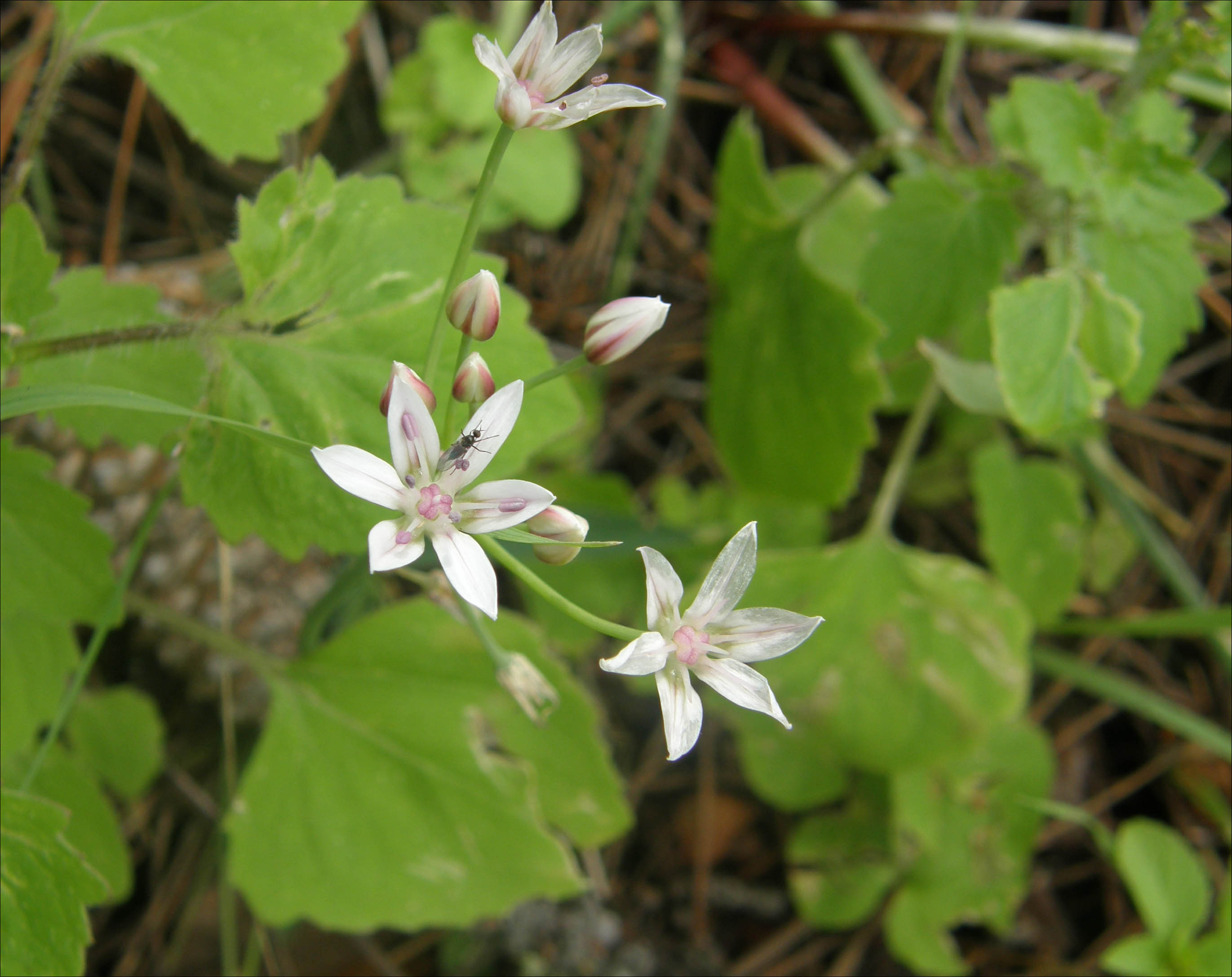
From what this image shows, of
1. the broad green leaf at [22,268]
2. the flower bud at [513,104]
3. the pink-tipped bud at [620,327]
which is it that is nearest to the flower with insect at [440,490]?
the pink-tipped bud at [620,327]

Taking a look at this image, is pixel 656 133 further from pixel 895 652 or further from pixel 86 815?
pixel 86 815

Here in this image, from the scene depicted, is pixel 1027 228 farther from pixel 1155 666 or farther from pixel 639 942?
pixel 639 942

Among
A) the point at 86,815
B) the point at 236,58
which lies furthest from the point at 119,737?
the point at 236,58

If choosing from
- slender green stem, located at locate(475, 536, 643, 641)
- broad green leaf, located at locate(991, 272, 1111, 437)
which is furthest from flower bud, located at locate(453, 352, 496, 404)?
broad green leaf, located at locate(991, 272, 1111, 437)

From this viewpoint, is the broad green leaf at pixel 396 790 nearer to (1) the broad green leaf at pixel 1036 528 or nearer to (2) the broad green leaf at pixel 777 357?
(2) the broad green leaf at pixel 777 357

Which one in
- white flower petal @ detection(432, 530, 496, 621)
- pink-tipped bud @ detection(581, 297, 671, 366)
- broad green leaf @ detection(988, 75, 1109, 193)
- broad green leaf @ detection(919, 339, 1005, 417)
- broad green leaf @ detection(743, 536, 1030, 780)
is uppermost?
broad green leaf @ detection(988, 75, 1109, 193)

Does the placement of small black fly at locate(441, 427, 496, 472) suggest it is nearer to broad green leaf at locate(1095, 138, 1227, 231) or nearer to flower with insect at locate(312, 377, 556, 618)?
flower with insect at locate(312, 377, 556, 618)
